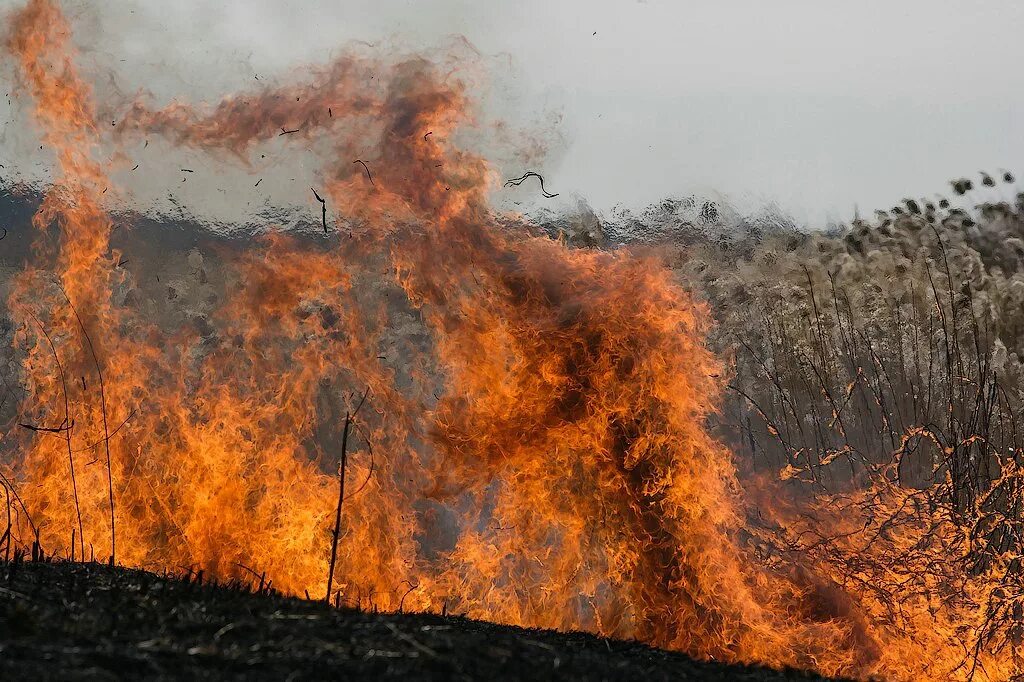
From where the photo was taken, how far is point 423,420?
874cm

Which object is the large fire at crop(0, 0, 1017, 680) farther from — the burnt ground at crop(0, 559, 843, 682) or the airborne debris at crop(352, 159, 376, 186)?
the burnt ground at crop(0, 559, 843, 682)

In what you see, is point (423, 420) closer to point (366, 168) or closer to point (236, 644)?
point (366, 168)

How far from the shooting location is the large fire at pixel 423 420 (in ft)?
26.3

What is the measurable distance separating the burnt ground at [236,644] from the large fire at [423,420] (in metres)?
2.45

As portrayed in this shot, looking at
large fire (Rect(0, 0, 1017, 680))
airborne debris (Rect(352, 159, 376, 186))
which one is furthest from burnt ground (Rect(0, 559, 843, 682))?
airborne debris (Rect(352, 159, 376, 186))

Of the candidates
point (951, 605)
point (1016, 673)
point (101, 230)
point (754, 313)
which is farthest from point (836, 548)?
point (101, 230)

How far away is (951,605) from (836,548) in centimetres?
109

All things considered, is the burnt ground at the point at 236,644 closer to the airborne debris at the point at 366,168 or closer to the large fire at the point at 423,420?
the large fire at the point at 423,420

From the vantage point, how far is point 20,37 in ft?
30.4

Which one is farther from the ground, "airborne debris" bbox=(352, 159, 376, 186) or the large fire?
"airborne debris" bbox=(352, 159, 376, 186)

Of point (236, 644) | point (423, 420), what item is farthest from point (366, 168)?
point (236, 644)

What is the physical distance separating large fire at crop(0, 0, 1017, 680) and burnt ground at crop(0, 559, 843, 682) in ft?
8.04

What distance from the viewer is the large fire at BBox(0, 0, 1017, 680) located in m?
8.02

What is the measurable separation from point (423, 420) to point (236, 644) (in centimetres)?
462
